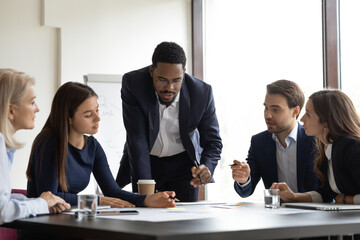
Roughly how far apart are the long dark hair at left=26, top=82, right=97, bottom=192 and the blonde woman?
0.85 ft

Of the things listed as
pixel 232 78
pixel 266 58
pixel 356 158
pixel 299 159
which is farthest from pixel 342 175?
pixel 232 78

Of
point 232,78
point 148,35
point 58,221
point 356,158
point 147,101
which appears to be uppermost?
point 148,35

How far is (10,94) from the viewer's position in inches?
84.7

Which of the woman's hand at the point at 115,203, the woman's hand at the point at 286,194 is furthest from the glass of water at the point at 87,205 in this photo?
the woman's hand at the point at 286,194

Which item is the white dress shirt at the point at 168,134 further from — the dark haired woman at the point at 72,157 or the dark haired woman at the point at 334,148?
the dark haired woman at the point at 334,148

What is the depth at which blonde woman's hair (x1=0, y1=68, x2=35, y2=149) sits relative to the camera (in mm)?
2055

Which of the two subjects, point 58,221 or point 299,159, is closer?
point 58,221

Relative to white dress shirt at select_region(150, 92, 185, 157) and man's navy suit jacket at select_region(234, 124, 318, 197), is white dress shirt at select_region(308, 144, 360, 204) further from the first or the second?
white dress shirt at select_region(150, 92, 185, 157)

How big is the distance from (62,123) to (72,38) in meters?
2.84

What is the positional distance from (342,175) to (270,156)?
0.58 meters

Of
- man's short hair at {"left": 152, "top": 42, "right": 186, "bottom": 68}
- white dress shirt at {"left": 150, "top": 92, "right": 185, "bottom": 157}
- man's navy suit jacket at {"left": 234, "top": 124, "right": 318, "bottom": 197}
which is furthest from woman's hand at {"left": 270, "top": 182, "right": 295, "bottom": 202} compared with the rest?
man's short hair at {"left": 152, "top": 42, "right": 186, "bottom": 68}

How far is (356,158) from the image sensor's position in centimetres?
247

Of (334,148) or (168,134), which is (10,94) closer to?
(168,134)

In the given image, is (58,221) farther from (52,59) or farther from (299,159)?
(52,59)
